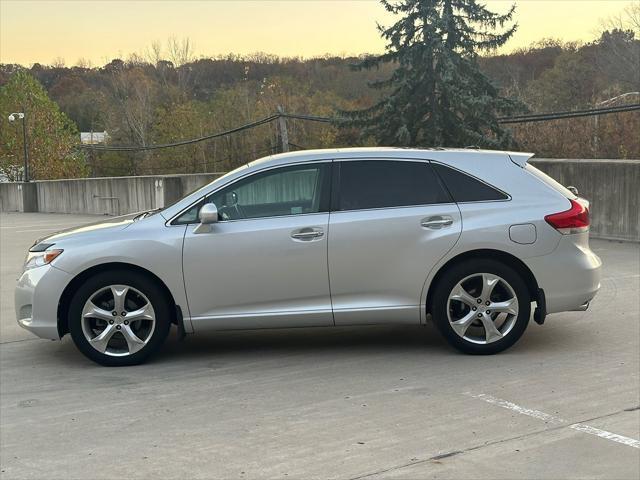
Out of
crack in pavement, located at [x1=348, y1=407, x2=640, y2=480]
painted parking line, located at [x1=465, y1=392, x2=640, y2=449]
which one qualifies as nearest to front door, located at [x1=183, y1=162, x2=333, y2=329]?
painted parking line, located at [x1=465, y1=392, x2=640, y2=449]

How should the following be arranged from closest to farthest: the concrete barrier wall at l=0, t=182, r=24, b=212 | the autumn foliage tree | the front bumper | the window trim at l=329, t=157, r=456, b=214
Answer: the front bumper < the window trim at l=329, t=157, r=456, b=214 < the concrete barrier wall at l=0, t=182, r=24, b=212 < the autumn foliage tree

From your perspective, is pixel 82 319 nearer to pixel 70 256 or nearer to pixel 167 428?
pixel 70 256

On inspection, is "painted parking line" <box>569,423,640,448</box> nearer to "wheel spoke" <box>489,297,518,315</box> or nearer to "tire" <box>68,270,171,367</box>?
"wheel spoke" <box>489,297,518,315</box>

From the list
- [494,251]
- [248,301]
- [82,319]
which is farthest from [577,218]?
[82,319]

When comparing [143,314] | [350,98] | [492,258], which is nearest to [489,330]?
[492,258]

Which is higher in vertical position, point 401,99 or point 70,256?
point 401,99

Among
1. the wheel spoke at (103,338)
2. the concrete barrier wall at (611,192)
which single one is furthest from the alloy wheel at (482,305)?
the concrete barrier wall at (611,192)

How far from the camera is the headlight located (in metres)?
5.91

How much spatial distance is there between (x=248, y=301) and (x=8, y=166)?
7232cm

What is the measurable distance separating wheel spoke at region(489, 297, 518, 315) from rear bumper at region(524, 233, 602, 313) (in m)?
0.24

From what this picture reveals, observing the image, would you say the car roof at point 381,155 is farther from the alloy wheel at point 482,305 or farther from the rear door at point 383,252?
the alloy wheel at point 482,305

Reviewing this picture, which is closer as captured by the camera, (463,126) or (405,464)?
(405,464)

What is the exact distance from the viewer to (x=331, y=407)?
16.0 feet

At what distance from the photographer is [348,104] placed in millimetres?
65312
